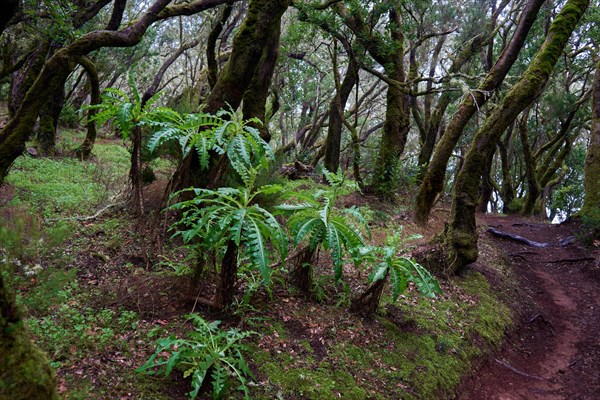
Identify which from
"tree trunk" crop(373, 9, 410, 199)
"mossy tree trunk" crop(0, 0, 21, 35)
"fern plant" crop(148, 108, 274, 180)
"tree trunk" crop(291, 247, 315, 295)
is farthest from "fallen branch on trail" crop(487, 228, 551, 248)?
"mossy tree trunk" crop(0, 0, 21, 35)

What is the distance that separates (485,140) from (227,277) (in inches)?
251

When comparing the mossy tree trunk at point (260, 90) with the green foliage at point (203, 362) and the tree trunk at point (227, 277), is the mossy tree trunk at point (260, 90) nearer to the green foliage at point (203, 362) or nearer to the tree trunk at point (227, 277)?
the tree trunk at point (227, 277)

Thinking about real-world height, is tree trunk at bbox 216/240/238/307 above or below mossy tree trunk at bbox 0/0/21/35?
below

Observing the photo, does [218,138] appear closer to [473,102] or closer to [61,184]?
[61,184]

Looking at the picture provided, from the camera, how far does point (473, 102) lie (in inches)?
351

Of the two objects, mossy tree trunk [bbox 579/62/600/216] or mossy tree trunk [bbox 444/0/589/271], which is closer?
mossy tree trunk [bbox 444/0/589/271]

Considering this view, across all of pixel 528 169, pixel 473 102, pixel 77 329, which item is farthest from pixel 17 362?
pixel 528 169

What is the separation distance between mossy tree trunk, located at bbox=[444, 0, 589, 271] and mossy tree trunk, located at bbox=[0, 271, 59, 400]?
713 centimetres

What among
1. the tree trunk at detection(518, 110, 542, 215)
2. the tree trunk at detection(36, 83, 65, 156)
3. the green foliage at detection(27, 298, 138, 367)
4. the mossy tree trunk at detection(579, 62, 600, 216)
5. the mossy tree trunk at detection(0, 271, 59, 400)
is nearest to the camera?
the mossy tree trunk at detection(0, 271, 59, 400)

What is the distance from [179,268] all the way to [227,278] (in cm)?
57

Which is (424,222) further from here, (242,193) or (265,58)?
(242,193)

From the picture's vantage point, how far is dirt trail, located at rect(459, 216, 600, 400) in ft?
17.6

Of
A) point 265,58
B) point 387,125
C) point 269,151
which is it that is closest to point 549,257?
point 387,125

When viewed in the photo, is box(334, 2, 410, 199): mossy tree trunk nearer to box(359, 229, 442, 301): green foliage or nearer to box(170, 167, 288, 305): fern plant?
box(359, 229, 442, 301): green foliage
